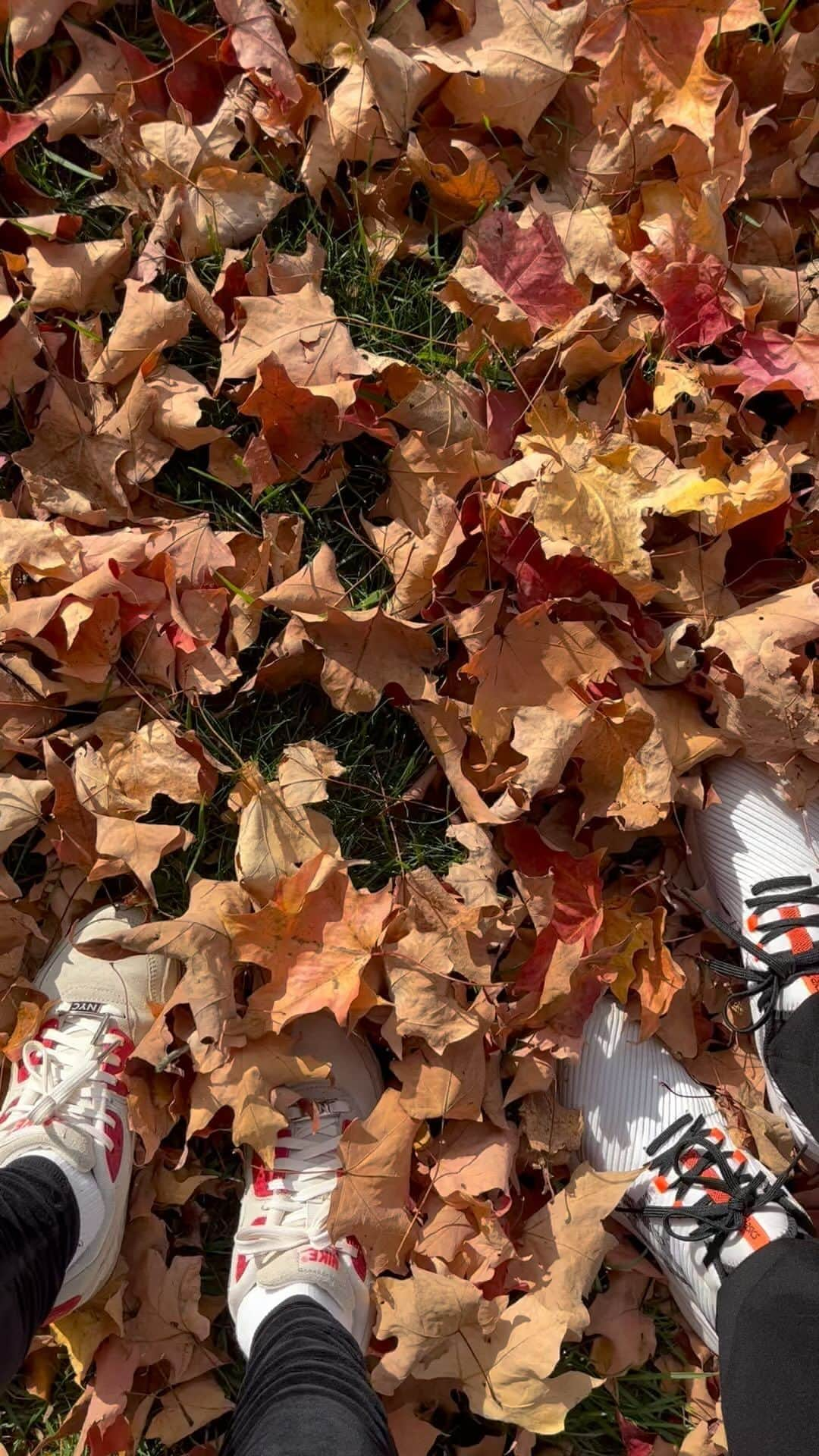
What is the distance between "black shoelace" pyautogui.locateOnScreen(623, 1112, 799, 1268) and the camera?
1.68 m

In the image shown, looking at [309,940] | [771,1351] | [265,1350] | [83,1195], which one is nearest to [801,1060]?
[771,1351]

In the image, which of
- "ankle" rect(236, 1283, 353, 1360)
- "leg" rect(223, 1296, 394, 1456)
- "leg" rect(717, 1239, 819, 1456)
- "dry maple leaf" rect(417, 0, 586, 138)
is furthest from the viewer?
"dry maple leaf" rect(417, 0, 586, 138)

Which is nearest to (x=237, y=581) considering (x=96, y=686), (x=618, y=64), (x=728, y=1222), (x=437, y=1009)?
(x=96, y=686)

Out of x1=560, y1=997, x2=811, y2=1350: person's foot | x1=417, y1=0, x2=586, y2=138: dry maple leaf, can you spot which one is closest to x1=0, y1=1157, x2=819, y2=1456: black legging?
x1=560, y1=997, x2=811, y2=1350: person's foot

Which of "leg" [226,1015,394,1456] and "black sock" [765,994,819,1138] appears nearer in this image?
"leg" [226,1015,394,1456]

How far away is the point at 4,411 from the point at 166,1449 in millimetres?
1663

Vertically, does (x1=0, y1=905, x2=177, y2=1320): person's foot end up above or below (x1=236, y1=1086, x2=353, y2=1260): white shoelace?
above

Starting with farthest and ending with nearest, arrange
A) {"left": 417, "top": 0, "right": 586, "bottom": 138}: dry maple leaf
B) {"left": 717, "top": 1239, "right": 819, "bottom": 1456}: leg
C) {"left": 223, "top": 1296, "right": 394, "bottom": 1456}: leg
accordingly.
A: {"left": 417, "top": 0, "right": 586, "bottom": 138}: dry maple leaf, {"left": 717, "top": 1239, "right": 819, "bottom": 1456}: leg, {"left": 223, "top": 1296, "right": 394, "bottom": 1456}: leg

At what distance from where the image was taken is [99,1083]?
1649 millimetres

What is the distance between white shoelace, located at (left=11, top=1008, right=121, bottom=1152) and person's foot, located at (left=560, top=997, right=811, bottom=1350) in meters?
0.72

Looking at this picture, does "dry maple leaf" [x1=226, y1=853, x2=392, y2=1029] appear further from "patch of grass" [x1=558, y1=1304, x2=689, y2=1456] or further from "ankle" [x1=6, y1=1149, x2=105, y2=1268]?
"patch of grass" [x1=558, y1=1304, x2=689, y2=1456]

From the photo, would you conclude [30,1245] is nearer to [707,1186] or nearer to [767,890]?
[707,1186]

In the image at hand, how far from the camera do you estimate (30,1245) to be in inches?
55.2

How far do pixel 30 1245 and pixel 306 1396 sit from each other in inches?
16.0
